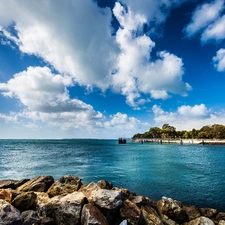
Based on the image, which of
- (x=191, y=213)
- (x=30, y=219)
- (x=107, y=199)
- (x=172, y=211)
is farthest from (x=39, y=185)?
(x=191, y=213)

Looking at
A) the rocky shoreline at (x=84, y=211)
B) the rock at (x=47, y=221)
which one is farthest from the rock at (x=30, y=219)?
the rock at (x=47, y=221)

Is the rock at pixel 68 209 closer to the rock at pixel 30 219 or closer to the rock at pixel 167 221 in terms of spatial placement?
the rock at pixel 30 219

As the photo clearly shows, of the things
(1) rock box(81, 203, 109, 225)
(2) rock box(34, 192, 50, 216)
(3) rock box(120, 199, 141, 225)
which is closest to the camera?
(1) rock box(81, 203, 109, 225)

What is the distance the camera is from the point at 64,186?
39.4 feet

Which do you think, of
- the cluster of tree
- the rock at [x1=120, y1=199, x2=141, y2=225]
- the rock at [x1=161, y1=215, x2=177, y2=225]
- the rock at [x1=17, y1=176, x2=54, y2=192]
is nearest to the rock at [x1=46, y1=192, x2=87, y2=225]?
the rock at [x1=120, y1=199, x2=141, y2=225]

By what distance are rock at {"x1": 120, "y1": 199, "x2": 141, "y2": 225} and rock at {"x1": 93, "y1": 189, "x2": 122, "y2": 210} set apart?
0.38m

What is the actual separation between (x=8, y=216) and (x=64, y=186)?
15.9 feet

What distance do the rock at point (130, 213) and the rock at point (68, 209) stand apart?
1.84m

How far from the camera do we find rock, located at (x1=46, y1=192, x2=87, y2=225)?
8484mm

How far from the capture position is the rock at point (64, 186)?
11.6m

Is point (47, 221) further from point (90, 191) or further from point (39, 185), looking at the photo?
point (39, 185)

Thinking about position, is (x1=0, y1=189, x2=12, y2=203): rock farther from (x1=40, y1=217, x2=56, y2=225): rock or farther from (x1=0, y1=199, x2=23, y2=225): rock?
(x1=40, y1=217, x2=56, y2=225): rock

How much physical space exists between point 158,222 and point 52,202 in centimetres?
518

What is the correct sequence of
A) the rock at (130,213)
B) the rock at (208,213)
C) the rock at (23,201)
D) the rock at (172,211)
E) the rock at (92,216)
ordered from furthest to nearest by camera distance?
the rock at (208,213) < the rock at (172,211) < the rock at (23,201) < the rock at (130,213) < the rock at (92,216)
